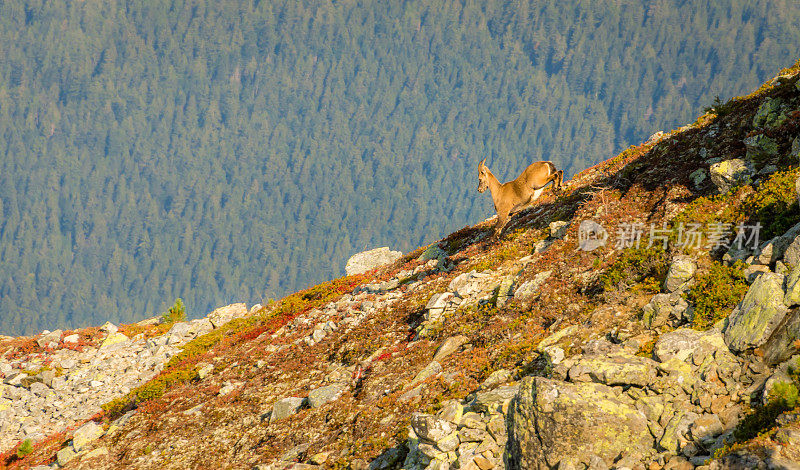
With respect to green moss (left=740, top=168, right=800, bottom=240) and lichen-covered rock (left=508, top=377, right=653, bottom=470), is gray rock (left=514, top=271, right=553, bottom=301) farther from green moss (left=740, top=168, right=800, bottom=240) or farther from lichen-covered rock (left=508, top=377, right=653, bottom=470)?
lichen-covered rock (left=508, top=377, right=653, bottom=470)

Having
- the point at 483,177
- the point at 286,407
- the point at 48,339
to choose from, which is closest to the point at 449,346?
the point at 286,407

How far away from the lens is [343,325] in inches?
858

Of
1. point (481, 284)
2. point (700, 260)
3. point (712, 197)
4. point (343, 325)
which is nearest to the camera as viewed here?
point (700, 260)

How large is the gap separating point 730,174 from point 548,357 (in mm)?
6479

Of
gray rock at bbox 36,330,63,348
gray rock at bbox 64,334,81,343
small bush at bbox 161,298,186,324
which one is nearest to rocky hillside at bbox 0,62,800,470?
gray rock at bbox 64,334,81,343

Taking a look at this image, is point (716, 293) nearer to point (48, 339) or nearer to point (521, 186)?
point (521, 186)

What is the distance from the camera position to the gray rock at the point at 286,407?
16797 millimetres

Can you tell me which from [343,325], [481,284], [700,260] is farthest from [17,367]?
[700,260]

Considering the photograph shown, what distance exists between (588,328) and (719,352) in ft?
10.00

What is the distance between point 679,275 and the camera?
11867 mm

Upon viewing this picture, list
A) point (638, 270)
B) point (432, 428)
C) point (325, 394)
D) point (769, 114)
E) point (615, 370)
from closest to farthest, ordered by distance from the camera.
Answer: point (615, 370)
point (432, 428)
point (638, 270)
point (769, 114)
point (325, 394)

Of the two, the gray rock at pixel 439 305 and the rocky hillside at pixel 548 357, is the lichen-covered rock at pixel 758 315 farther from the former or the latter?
the gray rock at pixel 439 305

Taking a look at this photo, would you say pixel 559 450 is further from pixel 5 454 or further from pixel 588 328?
pixel 5 454

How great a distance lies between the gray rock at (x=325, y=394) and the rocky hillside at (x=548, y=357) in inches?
1.7
